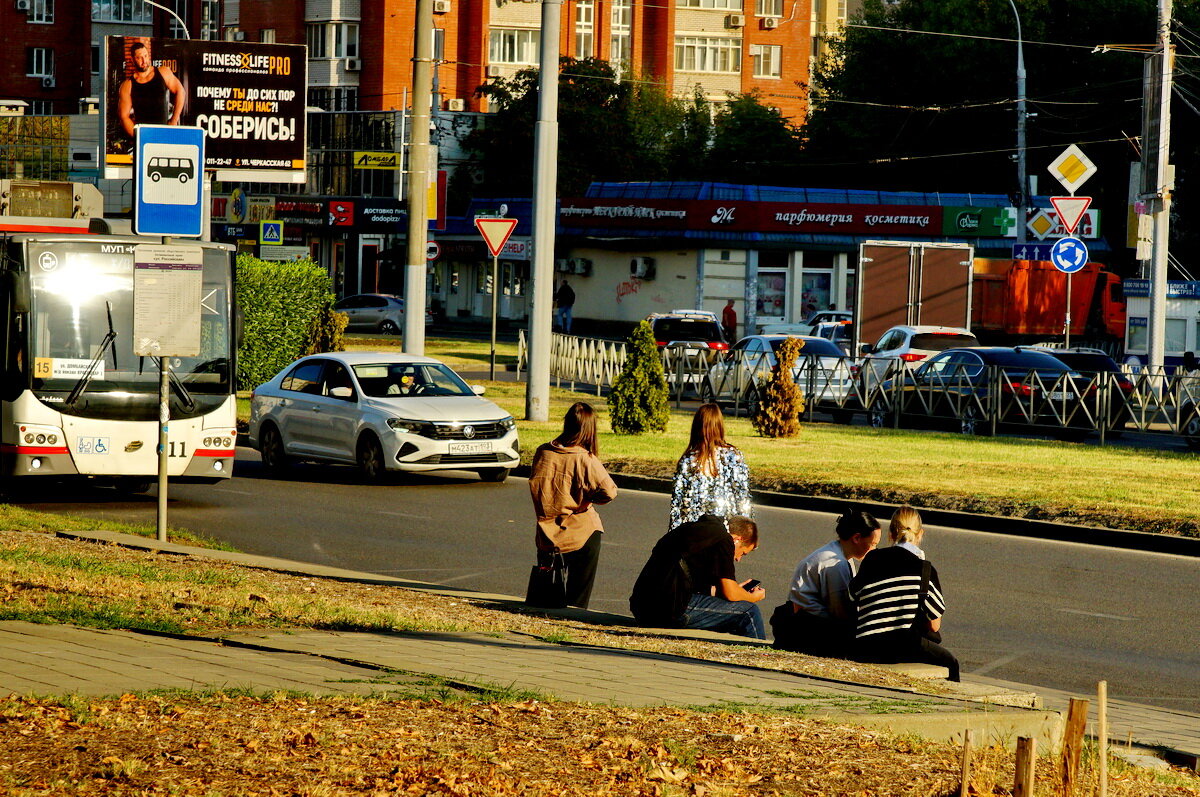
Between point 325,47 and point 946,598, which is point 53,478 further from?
point 325,47

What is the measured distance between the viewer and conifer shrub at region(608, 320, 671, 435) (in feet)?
75.7

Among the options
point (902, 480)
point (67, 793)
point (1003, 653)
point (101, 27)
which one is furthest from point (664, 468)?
point (101, 27)

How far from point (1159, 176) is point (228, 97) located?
56.6 feet

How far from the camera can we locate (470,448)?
18.5 meters

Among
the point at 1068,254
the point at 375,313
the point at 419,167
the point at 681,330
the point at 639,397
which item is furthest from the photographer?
the point at 375,313

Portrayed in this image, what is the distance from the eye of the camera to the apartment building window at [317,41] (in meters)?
76.5

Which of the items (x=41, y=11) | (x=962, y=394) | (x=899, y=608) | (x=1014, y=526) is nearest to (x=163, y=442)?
(x=899, y=608)

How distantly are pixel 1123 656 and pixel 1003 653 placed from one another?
72 centimetres

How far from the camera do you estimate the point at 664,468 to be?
19375 mm

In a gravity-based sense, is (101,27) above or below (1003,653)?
above

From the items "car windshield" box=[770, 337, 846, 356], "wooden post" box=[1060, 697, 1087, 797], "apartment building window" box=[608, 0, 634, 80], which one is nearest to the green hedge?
"car windshield" box=[770, 337, 846, 356]

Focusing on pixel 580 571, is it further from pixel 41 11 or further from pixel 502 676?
pixel 41 11

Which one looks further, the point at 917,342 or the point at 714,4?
the point at 714,4

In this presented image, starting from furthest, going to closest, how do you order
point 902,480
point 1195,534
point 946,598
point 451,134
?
point 451,134, point 902,480, point 1195,534, point 946,598
